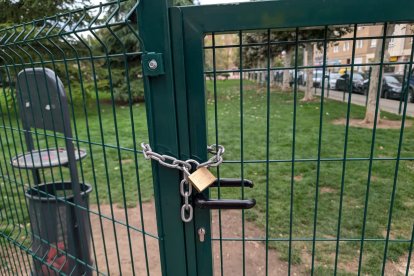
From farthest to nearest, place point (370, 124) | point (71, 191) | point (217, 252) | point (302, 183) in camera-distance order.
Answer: point (370, 124)
point (302, 183)
point (217, 252)
point (71, 191)

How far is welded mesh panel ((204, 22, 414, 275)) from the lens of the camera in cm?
126

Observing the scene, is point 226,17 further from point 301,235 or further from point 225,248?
point 301,235

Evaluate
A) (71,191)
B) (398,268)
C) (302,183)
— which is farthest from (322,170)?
(71,191)

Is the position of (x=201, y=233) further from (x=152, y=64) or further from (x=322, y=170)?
(x=322, y=170)

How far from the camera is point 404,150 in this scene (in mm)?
5934

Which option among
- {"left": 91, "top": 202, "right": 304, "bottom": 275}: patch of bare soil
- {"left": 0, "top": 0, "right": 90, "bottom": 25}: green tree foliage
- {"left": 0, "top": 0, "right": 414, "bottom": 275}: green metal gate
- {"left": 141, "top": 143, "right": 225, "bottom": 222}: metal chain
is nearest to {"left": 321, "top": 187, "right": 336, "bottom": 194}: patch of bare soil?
{"left": 0, "top": 0, "right": 414, "bottom": 275}: green metal gate

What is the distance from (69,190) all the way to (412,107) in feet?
8.37

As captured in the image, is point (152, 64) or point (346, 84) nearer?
point (152, 64)

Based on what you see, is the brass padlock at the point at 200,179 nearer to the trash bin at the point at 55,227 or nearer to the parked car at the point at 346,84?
the parked car at the point at 346,84

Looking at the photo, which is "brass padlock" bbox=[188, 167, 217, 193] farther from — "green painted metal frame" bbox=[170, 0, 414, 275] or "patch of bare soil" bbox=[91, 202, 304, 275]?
"patch of bare soil" bbox=[91, 202, 304, 275]

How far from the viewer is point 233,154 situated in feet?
20.5

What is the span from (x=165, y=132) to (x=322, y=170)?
4.43 metres

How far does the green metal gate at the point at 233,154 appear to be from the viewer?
3.73 ft

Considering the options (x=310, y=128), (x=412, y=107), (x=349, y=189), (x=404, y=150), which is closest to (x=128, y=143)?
(x=310, y=128)
